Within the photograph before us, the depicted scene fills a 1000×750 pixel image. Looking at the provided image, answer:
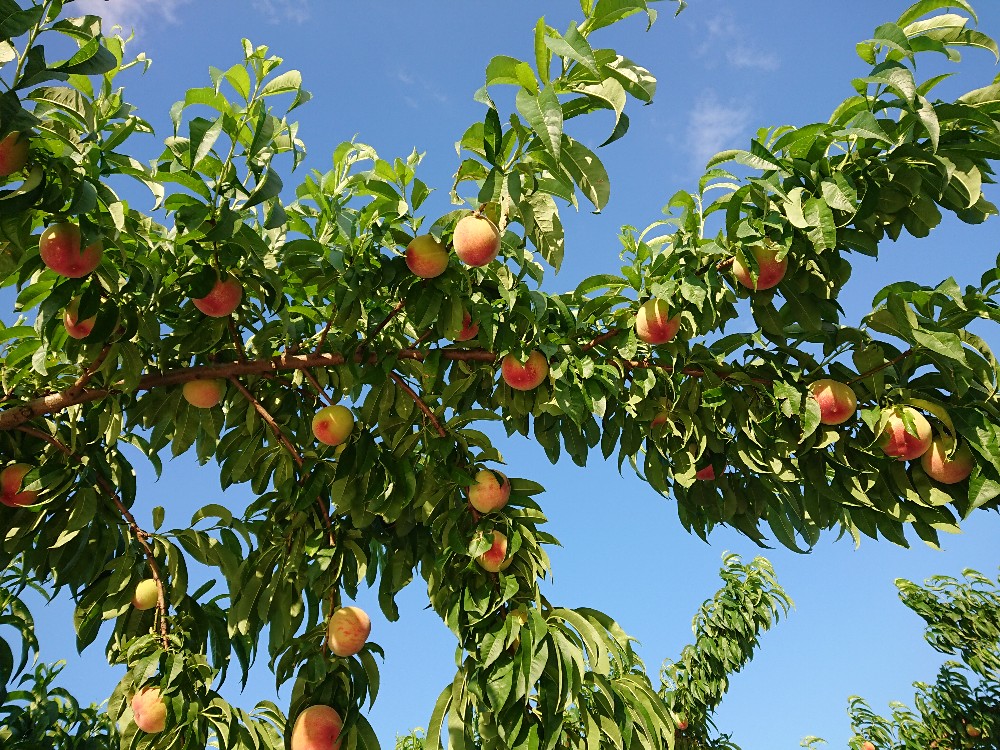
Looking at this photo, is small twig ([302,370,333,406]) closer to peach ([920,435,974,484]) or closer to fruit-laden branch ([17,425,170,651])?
fruit-laden branch ([17,425,170,651])

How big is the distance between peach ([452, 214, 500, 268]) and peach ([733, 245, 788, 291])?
73 centimetres

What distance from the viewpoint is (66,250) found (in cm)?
→ 234

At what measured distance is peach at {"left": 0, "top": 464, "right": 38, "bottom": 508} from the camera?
279 cm

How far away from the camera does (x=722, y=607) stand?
276 inches

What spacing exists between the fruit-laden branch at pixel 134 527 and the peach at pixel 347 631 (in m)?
0.61

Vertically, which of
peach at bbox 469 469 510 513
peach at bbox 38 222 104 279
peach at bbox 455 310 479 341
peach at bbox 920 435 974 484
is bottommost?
peach at bbox 920 435 974 484

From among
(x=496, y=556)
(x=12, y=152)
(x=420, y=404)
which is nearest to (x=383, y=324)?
(x=420, y=404)

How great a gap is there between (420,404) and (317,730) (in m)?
1.07

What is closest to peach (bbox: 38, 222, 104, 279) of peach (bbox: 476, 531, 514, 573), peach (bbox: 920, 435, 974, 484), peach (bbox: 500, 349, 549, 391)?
peach (bbox: 500, 349, 549, 391)

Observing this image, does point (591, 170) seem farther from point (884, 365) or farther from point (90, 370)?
point (90, 370)

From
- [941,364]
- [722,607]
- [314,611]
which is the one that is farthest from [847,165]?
[722,607]

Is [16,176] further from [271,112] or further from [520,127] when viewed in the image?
[520,127]

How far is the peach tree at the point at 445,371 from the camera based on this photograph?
222 cm

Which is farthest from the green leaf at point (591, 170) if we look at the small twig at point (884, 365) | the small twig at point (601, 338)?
the small twig at point (884, 365)
